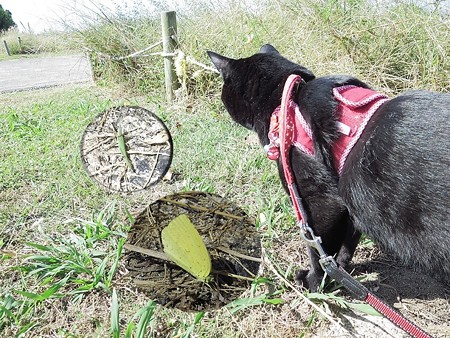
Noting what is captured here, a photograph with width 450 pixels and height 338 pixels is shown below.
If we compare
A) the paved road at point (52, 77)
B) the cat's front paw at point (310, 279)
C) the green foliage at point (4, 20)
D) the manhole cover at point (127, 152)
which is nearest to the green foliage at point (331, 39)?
the manhole cover at point (127, 152)

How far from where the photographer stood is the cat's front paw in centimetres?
154

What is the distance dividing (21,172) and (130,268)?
127 centimetres

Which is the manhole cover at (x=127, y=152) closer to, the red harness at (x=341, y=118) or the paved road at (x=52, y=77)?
the red harness at (x=341, y=118)

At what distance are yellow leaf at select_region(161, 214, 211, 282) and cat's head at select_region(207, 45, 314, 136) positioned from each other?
559mm

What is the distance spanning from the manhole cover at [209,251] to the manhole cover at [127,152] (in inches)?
10.3

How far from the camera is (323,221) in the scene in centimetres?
142

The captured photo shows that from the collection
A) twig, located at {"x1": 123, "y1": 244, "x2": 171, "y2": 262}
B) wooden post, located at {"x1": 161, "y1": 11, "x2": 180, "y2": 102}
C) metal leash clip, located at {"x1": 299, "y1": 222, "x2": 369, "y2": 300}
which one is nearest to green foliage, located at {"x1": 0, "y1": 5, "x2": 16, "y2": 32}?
wooden post, located at {"x1": 161, "y1": 11, "x2": 180, "y2": 102}

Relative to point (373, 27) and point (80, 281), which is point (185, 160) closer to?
point (80, 281)

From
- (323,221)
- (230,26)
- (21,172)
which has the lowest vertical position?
(21,172)

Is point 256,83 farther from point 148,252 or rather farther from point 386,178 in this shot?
point 148,252

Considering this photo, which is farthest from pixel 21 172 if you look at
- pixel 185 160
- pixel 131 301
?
pixel 131 301

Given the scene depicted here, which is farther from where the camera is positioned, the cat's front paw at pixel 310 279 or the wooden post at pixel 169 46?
the wooden post at pixel 169 46

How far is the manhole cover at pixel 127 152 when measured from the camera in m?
2.22

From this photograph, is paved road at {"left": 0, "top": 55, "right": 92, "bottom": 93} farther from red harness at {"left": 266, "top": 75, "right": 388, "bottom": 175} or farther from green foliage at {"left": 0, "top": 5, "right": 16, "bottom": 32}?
green foliage at {"left": 0, "top": 5, "right": 16, "bottom": 32}
